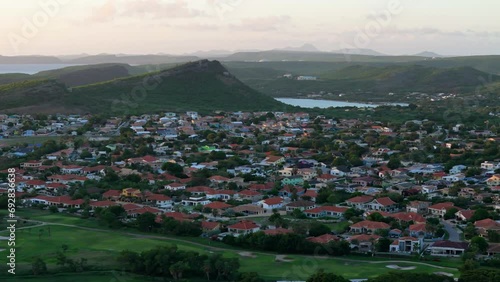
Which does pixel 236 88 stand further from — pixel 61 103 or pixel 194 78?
pixel 61 103

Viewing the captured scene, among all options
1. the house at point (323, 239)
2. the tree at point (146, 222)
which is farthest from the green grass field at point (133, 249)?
the house at point (323, 239)

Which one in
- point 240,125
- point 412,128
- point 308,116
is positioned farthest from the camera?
point 308,116

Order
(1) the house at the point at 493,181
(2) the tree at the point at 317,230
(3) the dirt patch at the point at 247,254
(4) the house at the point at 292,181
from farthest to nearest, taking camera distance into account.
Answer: (4) the house at the point at 292,181 < (1) the house at the point at 493,181 < (2) the tree at the point at 317,230 < (3) the dirt patch at the point at 247,254

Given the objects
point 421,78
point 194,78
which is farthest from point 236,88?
point 421,78

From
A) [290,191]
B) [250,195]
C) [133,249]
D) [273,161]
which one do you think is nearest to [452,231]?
[290,191]

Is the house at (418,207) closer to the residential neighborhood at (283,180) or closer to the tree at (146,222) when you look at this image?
the residential neighborhood at (283,180)

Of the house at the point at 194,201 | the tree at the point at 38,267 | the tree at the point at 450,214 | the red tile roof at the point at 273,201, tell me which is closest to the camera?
the tree at the point at 38,267
